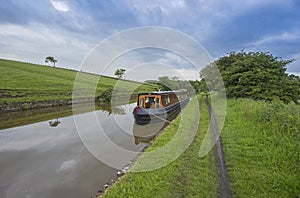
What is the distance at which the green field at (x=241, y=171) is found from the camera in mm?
3422

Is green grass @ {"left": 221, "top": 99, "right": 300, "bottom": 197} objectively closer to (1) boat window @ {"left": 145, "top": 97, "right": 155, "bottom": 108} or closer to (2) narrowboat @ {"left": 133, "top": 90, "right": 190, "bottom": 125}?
(2) narrowboat @ {"left": 133, "top": 90, "right": 190, "bottom": 125}

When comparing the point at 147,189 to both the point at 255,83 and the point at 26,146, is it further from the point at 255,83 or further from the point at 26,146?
the point at 255,83

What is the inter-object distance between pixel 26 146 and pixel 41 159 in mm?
1892

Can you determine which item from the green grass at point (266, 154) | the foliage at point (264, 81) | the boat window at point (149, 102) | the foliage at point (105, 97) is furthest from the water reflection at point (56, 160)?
the foliage at point (105, 97)

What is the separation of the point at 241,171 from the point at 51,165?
542cm

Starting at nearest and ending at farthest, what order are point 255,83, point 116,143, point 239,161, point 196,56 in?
point 239,161 → point 116,143 → point 196,56 → point 255,83

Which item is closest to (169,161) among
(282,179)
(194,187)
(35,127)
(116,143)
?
(194,187)

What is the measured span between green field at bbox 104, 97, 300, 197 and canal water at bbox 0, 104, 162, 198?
3.95 feet

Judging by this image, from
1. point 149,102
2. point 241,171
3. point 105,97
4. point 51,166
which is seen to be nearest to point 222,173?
point 241,171

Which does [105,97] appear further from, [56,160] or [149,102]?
[56,160]

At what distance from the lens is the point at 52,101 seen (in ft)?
66.7

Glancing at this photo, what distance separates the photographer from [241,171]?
4.07m

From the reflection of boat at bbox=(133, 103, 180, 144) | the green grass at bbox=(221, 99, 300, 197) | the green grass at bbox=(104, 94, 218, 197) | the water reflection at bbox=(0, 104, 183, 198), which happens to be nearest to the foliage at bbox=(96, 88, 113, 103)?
the reflection of boat at bbox=(133, 103, 180, 144)

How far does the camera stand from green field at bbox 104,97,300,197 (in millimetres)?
3422
